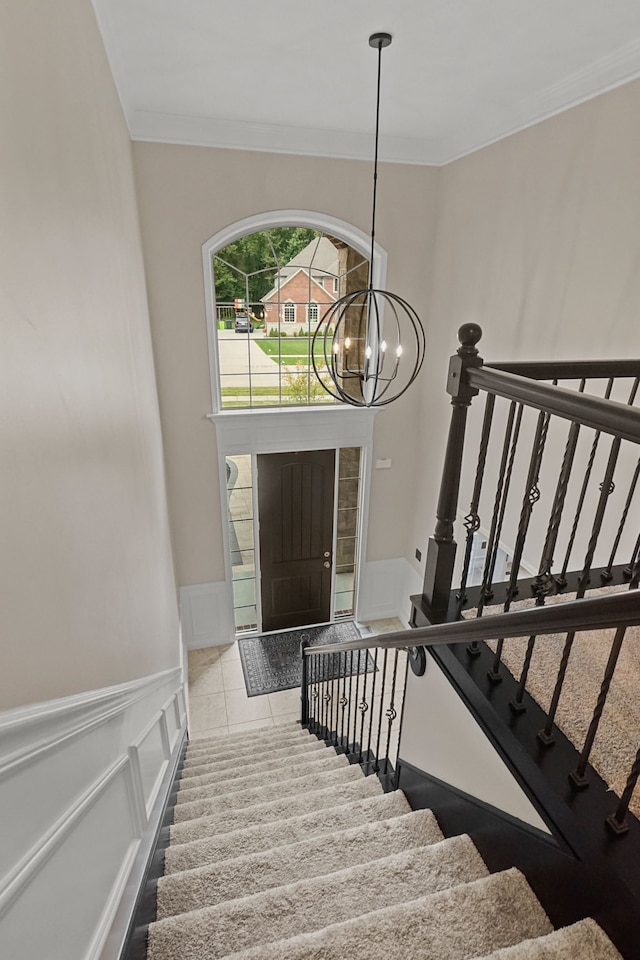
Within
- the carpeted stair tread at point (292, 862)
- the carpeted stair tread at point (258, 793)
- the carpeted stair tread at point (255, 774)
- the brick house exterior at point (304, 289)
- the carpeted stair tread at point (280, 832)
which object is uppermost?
the brick house exterior at point (304, 289)

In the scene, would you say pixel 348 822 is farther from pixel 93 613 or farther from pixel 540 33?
pixel 540 33

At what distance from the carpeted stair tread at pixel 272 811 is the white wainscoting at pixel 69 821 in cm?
18

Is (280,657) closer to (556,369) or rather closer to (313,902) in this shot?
(313,902)

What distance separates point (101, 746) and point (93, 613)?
0.37 metres

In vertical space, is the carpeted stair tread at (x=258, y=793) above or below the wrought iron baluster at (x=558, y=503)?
below

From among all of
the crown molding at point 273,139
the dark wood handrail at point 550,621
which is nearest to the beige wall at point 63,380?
the dark wood handrail at point 550,621

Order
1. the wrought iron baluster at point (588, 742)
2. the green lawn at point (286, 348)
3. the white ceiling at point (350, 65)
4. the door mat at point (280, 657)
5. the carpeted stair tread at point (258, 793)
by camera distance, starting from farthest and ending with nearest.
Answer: the door mat at point (280, 657)
the green lawn at point (286, 348)
the white ceiling at point (350, 65)
the carpeted stair tread at point (258, 793)
the wrought iron baluster at point (588, 742)

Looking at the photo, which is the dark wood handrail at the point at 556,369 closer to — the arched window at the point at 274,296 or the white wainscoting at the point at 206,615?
the arched window at the point at 274,296

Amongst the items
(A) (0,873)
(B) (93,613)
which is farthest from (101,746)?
(A) (0,873)

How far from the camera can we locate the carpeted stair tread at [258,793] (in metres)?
2.28

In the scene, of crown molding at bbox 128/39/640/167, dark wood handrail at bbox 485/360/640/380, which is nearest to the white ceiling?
crown molding at bbox 128/39/640/167

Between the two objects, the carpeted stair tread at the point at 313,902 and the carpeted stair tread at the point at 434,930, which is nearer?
the carpeted stair tread at the point at 434,930

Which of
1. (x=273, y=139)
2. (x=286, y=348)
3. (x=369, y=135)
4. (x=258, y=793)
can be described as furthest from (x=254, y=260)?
(x=258, y=793)

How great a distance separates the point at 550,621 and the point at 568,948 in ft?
2.38
